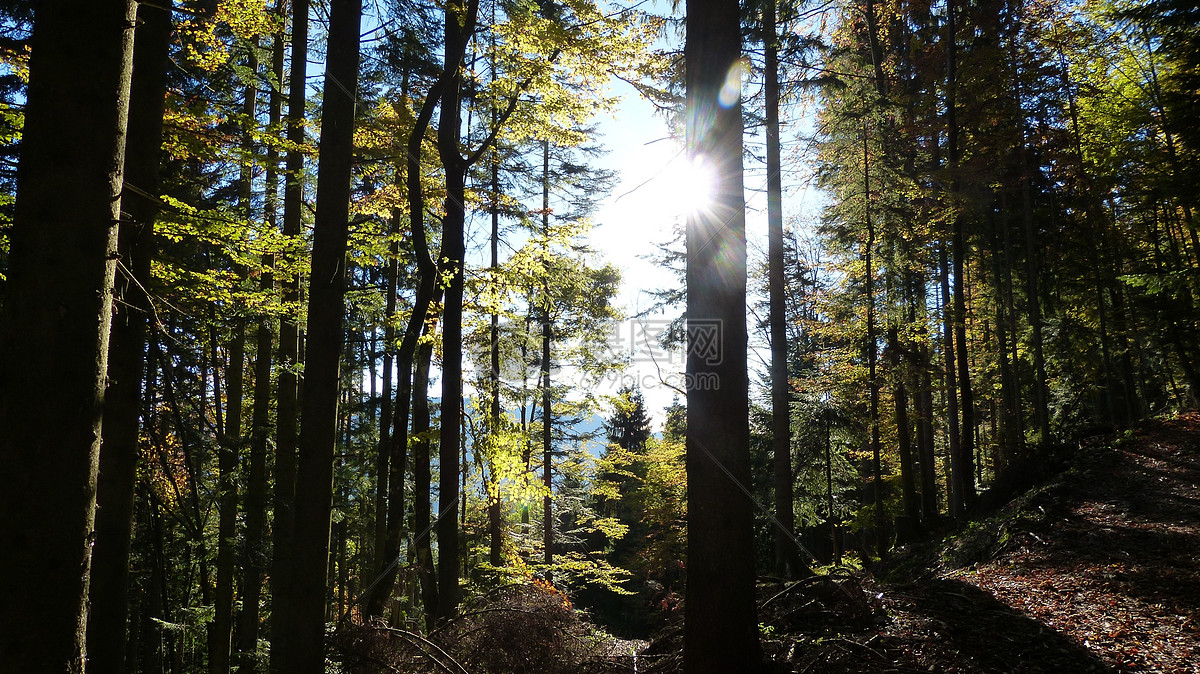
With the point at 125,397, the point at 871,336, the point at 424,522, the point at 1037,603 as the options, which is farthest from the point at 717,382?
the point at 871,336

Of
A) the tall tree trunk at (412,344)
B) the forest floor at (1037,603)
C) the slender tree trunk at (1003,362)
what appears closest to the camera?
the forest floor at (1037,603)

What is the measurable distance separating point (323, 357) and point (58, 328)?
2499mm

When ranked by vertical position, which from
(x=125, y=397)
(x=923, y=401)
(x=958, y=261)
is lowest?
(x=125, y=397)

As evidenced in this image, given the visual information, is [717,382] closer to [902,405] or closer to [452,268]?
[452,268]

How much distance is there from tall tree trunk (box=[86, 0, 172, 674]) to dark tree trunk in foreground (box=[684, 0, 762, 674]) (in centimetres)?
396

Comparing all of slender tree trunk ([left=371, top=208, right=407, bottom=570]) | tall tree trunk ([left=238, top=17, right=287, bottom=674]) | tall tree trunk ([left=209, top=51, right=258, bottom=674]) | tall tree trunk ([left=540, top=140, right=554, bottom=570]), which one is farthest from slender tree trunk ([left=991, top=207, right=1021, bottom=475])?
tall tree trunk ([left=209, top=51, right=258, bottom=674])

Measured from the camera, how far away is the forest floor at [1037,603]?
4184 mm

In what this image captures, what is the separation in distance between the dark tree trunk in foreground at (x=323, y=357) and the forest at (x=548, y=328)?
0.03m

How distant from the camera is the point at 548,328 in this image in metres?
16.3

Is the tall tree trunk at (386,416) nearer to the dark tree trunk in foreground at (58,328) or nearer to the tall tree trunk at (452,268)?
the tall tree trunk at (452,268)

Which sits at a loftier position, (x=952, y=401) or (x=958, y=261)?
(x=958, y=261)

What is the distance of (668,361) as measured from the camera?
14805 mm

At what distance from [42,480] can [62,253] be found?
0.90 metres

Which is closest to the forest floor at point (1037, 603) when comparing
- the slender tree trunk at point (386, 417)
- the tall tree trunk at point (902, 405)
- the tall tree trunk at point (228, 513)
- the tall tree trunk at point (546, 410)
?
the tall tree trunk at point (902, 405)
